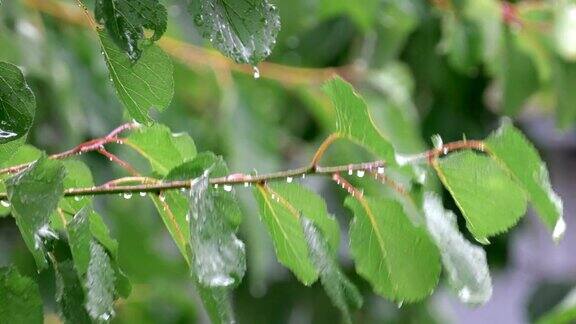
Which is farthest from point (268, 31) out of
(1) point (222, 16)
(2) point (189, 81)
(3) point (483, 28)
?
(2) point (189, 81)

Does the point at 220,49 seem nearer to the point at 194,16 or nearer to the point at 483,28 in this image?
the point at 194,16

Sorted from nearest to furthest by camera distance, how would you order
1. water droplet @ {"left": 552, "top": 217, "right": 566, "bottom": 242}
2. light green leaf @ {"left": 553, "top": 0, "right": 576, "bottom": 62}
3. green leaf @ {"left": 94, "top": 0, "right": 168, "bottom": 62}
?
green leaf @ {"left": 94, "top": 0, "right": 168, "bottom": 62}
water droplet @ {"left": 552, "top": 217, "right": 566, "bottom": 242}
light green leaf @ {"left": 553, "top": 0, "right": 576, "bottom": 62}

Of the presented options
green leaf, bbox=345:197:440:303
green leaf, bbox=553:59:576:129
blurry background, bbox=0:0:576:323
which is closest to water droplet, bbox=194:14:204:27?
green leaf, bbox=345:197:440:303

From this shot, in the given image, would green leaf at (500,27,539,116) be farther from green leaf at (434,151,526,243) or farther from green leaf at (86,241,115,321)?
green leaf at (86,241,115,321)

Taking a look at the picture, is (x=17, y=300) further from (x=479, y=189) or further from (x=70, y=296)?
(x=479, y=189)

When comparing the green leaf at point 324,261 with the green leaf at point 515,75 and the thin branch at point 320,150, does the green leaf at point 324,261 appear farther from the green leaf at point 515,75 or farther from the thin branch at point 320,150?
the green leaf at point 515,75

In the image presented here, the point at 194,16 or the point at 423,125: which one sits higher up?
the point at 194,16
